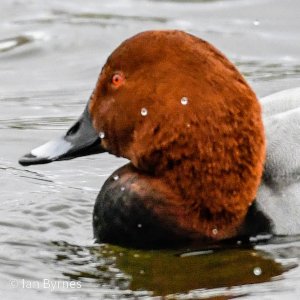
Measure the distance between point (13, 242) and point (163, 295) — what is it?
927mm

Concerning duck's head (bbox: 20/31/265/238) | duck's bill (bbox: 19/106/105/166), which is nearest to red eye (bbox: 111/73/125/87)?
duck's head (bbox: 20/31/265/238)

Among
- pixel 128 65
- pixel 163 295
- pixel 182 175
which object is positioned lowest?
pixel 163 295

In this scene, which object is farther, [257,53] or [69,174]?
[257,53]

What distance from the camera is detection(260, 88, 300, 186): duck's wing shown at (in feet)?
16.4

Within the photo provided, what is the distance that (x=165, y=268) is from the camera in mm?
4777

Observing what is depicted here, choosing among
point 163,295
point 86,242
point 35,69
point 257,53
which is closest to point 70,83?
point 35,69

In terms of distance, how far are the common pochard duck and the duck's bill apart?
131mm

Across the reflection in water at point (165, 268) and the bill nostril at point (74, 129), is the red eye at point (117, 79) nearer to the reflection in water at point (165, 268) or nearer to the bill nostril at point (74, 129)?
the bill nostril at point (74, 129)

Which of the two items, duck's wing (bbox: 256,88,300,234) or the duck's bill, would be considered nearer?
duck's wing (bbox: 256,88,300,234)

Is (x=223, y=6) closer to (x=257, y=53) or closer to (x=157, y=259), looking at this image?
(x=257, y=53)

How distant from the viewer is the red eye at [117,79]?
4945mm

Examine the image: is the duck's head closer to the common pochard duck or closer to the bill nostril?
the common pochard duck

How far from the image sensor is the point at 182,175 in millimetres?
4797

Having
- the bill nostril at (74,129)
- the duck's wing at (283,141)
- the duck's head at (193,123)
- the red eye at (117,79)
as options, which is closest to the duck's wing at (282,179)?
the duck's wing at (283,141)
